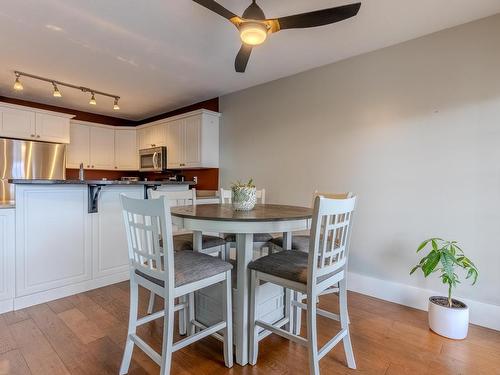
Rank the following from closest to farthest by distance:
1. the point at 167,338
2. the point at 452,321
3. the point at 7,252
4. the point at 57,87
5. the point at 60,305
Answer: the point at 167,338
the point at 452,321
the point at 7,252
the point at 60,305
the point at 57,87

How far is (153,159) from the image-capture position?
15.5 feet

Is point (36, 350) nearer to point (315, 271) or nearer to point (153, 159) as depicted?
point (315, 271)

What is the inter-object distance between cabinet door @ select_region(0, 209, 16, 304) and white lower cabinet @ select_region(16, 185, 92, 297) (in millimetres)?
37

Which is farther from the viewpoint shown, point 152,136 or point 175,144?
point 152,136

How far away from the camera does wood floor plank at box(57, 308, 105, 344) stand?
6.20 feet

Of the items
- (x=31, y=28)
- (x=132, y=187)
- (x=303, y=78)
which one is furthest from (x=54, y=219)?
(x=303, y=78)

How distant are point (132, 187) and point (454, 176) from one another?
3.06 metres

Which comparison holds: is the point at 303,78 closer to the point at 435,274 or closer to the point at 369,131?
the point at 369,131

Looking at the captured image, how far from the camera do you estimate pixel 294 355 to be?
1.71 m

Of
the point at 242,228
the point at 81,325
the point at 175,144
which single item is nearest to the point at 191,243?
the point at 242,228

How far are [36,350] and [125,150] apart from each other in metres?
4.09

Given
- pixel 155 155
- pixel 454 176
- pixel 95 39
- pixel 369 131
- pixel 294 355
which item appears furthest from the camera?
pixel 155 155

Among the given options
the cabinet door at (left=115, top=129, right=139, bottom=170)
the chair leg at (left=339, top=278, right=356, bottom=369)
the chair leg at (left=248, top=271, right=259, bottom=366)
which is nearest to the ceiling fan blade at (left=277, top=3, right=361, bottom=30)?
the chair leg at (left=248, top=271, right=259, bottom=366)

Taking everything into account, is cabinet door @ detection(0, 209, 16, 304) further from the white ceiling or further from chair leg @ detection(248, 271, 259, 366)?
chair leg @ detection(248, 271, 259, 366)
